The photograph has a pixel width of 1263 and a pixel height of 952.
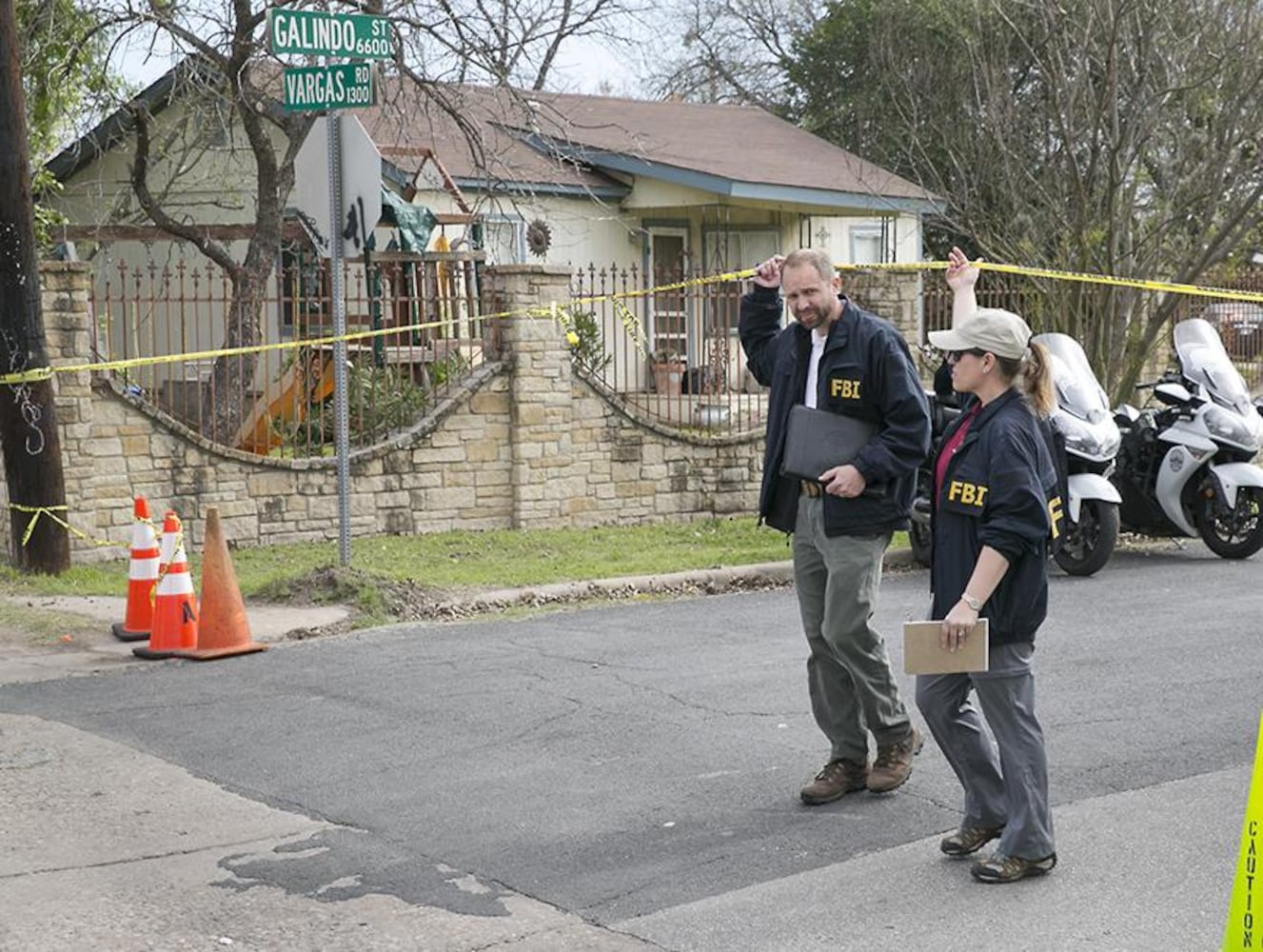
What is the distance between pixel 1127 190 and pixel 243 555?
9.03 meters

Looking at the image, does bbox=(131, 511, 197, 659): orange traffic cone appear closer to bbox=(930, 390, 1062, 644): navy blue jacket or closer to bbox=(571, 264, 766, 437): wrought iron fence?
bbox=(930, 390, 1062, 644): navy blue jacket

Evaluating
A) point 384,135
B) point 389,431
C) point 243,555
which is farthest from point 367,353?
point 384,135

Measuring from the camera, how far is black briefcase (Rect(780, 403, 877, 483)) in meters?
6.79

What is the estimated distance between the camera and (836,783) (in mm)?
6844

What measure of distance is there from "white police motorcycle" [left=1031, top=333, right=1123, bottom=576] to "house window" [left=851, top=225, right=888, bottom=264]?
53.1 feet

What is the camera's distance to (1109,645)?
9.99 m

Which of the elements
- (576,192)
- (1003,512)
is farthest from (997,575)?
(576,192)

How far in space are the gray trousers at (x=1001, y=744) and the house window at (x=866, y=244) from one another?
23125 millimetres

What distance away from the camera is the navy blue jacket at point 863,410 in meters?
6.73

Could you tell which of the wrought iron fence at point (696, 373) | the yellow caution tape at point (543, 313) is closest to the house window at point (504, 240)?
the wrought iron fence at point (696, 373)

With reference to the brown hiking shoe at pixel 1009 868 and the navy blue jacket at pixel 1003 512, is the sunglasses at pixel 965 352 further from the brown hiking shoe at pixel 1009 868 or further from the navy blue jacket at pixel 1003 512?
the brown hiking shoe at pixel 1009 868

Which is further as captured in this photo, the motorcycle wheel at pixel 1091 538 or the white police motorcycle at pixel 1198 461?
the white police motorcycle at pixel 1198 461

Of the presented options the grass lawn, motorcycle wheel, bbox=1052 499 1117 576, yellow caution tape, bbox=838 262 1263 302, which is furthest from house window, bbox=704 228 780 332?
motorcycle wheel, bbox=1052 499 1117 576

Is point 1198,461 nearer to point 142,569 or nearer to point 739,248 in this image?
point 142,569
